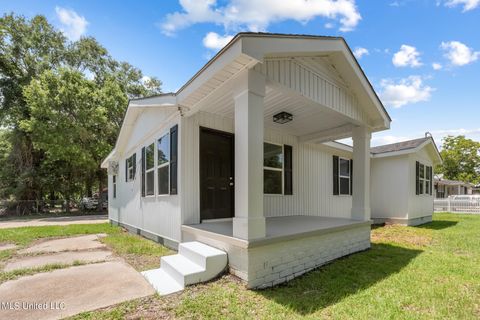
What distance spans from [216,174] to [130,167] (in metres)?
4.68

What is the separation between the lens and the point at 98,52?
21062 mm

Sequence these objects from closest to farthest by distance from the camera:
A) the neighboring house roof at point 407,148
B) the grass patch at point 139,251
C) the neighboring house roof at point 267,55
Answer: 1. the neighboring house roof at point 267,55
2. the grass patch at point 139,251
3. the neighboring house roof at point 407,148

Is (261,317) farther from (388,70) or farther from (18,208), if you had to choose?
(18,208)

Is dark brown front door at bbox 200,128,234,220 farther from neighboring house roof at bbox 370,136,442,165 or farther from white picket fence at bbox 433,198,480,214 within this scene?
white picket fence at bbox 433,198,480,214

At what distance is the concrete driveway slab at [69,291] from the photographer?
2670 mm

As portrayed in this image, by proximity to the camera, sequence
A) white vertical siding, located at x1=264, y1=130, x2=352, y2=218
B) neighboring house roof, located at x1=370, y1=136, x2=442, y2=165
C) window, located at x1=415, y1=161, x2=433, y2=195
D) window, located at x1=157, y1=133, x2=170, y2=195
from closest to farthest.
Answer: window, located at x1=157, y1=133, x2=170, y2=195
white vertical siding, located at x1=264, y1=130, x2=352, y2=218
neighboring house roof, located at x1=370, y1=136, x2=442, y2=165
window, located at x1=415, y1=161, x2=433, y2=195

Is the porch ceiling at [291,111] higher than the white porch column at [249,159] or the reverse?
higher

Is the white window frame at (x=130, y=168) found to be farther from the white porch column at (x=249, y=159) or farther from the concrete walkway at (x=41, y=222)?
the white porch column at (x=249, y=159)

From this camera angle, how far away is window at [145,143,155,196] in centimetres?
651

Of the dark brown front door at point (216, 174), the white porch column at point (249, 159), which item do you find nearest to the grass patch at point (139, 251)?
the dark brown front door at point (216, 174)

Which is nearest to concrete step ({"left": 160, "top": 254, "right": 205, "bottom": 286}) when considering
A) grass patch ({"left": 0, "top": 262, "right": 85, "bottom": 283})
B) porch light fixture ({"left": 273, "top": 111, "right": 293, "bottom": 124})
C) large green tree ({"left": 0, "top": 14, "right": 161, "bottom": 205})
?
grass patch ({"left": 0, "top": 262, "right": 85, "bottom": 283})

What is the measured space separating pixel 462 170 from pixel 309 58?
38.4 metres

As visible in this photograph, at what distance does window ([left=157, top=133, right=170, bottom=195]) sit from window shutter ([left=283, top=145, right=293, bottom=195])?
10.2ft

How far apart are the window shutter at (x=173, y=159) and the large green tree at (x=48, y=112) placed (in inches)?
527
